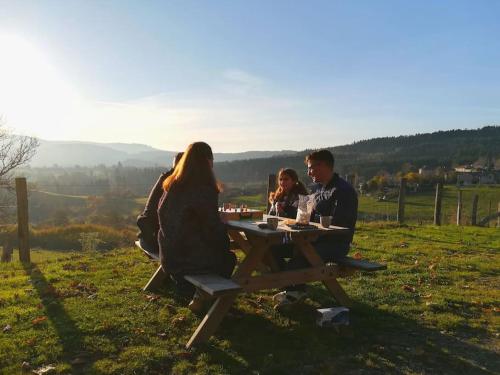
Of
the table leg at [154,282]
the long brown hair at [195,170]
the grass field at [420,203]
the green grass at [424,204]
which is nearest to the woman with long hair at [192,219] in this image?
the long brown hair at [195,170]

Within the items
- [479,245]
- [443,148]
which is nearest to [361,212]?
[479,245]

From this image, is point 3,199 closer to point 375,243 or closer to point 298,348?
point 375,243

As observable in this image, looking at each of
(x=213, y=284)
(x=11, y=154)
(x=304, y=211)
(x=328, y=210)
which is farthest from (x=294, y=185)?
(x=11, y=154)

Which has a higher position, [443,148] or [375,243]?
[443,148]

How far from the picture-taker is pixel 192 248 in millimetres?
4168

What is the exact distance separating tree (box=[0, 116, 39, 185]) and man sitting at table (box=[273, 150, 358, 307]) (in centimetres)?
2291

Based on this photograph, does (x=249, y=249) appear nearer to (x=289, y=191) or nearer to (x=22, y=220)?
(x=289, y=191)

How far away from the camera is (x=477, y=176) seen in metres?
63.0

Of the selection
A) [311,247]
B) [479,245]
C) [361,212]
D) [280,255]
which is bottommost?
[361,212]

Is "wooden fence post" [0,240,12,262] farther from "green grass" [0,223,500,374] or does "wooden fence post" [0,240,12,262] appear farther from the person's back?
the person's back

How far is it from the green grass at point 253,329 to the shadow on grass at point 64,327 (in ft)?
0.04

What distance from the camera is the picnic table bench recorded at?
12.9 ft

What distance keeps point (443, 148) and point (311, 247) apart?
10045cm

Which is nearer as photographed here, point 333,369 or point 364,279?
point 333,369
